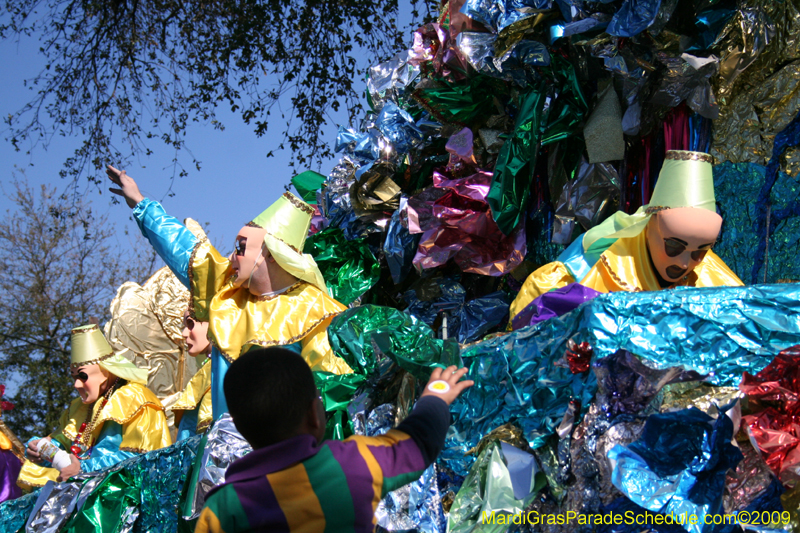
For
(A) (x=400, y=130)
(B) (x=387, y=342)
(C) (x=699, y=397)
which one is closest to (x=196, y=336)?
(A) (x=400, y=130)

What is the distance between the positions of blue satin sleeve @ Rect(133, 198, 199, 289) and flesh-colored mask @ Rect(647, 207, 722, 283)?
187 cm

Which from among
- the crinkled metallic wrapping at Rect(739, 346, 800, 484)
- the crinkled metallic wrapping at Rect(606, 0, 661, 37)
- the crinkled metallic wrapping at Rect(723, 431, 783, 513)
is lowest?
the crinkled metallic wrapping at Rect(723, 431, 783, 513)

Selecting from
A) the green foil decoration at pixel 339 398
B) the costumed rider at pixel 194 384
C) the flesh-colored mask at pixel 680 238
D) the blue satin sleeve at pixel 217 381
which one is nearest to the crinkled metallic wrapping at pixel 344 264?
the costumed rider at pixel 194 384

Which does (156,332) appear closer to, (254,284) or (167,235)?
(167,235)

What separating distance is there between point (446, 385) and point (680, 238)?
1.21 meters

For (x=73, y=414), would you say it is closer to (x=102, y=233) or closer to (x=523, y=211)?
(x=523, y=211)

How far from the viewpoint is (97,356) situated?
14.5ft

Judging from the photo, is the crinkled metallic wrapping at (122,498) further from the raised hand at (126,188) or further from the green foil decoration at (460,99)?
the green foil decoration at (460,99)

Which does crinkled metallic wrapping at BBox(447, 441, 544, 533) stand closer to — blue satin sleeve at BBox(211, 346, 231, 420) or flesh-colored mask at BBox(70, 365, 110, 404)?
blue satin sleeve at BBox(211, 346, 231, 420)

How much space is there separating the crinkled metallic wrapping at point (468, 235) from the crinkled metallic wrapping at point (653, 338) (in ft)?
4.70

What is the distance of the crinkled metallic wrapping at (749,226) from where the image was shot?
2666 mm

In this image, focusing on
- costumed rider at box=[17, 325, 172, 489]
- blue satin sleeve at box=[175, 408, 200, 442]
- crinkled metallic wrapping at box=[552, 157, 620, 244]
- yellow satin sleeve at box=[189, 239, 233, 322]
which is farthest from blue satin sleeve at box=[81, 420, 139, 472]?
crinkled metallic wrapping at box=[552, 157, 620, 244]

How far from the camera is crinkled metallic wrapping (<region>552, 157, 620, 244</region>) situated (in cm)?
309

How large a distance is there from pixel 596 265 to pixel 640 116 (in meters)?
0.76
